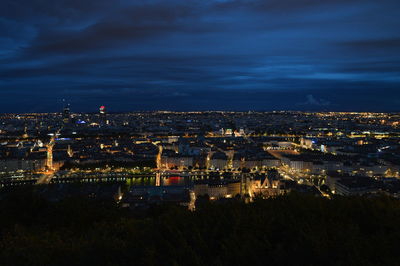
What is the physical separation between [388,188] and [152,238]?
424 inches

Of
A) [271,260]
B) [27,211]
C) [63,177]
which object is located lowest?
[63,177]

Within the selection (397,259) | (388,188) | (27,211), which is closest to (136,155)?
(388,188)

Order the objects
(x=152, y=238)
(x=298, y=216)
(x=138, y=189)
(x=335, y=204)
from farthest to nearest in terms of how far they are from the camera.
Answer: (x=138, y=189) → (x=335, y=204) → (x=298, y=216) → (x=152, y=238)

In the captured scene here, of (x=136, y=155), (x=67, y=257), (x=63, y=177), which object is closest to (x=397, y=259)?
(x=67, y=257)

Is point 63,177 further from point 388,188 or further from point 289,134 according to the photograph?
point 289,134

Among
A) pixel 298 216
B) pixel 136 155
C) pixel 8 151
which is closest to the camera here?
pixel 298 216

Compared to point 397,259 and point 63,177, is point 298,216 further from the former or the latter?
point 63,177

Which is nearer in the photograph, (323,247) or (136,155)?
(323,247)

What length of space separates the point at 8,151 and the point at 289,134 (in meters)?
25.0

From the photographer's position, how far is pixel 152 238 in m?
3.74

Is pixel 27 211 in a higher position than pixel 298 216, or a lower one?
lower

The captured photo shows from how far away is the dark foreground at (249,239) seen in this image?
3.25m

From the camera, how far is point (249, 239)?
11.4 feet

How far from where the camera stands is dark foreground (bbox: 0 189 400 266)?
3.25 metres
